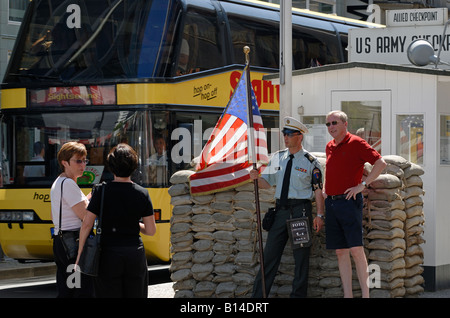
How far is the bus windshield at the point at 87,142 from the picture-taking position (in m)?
13.6

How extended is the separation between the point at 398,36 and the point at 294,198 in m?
5.91

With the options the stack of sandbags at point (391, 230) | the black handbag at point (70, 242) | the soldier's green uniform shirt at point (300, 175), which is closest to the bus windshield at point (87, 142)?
the stack of sandbags at point (391, 230)

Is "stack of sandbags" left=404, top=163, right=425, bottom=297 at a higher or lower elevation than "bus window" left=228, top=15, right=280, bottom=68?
lower

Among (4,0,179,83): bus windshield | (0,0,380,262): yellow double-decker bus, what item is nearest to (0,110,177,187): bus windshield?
(0,0,380,262): yellow double-decker bus

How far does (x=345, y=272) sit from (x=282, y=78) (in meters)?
3.96

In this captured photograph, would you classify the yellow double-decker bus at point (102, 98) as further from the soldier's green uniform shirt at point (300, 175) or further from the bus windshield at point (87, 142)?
the soldier's green uniform shirt at point (300, 175)

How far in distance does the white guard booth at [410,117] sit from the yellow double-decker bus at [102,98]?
7.82 ft

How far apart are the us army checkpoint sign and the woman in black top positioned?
794cm

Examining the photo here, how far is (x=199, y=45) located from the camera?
1451 centimetres

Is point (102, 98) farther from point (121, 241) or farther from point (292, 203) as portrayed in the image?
point (121, 241)

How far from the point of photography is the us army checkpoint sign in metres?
14.3

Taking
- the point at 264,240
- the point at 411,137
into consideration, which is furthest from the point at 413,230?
the point at 411,137

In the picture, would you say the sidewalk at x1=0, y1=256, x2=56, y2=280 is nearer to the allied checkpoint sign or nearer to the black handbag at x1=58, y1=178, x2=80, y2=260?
the allied checkpoint sign

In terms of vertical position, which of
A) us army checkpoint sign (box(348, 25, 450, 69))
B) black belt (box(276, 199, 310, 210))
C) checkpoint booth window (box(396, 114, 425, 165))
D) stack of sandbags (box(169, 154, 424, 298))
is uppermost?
us army checkpoint sign (box(348, 25, 450, 69))
